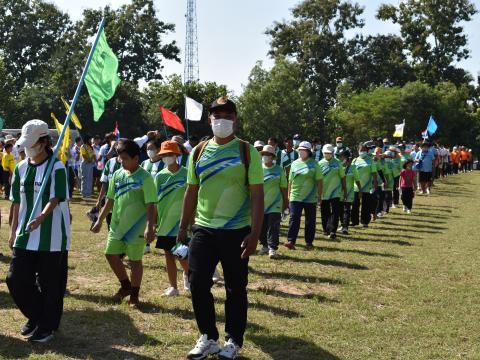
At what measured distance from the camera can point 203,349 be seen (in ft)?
18.0

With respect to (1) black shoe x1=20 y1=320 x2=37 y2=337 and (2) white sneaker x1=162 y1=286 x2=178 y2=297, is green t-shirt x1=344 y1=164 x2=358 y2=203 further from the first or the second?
(1) black shoe x1=20 y1=320 x2=37 y2=337

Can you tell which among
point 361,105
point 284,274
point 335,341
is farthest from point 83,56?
point 335,341

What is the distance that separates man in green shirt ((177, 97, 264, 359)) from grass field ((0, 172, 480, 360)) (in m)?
0.39

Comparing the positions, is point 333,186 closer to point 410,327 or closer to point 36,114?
point 410,327

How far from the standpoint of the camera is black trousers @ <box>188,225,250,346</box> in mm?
5492

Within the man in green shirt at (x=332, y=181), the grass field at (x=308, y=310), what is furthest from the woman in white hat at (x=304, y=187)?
the man in green shirt at (x=332, y=181)

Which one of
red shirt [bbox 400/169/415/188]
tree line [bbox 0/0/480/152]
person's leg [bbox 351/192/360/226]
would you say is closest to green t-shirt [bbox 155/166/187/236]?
person's leg [bbox 351/192/360/226]

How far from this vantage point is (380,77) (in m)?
64.1

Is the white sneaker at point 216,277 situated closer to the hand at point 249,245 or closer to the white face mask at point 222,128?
the hand at point 249,245

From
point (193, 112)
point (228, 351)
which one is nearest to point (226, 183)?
point (228, 351)

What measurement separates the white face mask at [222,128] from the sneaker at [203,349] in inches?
65.3

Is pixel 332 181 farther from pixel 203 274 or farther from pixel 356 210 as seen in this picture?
pixel 203 274

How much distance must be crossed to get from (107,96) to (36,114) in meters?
42.7

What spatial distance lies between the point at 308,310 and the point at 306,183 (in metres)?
4.52
